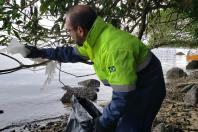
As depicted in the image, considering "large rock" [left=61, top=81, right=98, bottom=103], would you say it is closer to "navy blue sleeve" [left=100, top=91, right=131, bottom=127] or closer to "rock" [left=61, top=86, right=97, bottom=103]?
"rock" [left=61, top=86, right=97, bottom=103]

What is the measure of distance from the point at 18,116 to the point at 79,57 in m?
9.30

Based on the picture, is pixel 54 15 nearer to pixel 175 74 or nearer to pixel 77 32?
pixel 77 32

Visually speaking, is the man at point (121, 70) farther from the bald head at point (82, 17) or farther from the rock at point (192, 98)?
the rock at point (192, 98)

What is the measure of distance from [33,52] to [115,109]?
4.42 feet

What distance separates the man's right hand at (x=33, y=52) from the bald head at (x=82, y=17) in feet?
3.38

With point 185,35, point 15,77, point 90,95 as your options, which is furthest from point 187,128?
point 15,77

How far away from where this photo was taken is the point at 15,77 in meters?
25.4

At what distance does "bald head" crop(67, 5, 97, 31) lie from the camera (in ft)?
11.5

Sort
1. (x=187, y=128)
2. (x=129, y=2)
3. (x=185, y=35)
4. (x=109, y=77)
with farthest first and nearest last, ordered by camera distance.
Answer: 1. (x=185, y=35)
2. (x=187, y=128)
3. (x=129, y=2)
4. (x=109, y=77)

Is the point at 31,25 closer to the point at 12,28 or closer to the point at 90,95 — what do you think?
→ the point at 12,28

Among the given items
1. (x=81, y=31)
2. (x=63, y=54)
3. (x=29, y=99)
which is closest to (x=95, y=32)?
(x=81, y=31)

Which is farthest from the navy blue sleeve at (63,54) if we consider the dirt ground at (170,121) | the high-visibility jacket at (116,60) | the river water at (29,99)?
the river water at (29,99)

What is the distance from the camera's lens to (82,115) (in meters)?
4.00

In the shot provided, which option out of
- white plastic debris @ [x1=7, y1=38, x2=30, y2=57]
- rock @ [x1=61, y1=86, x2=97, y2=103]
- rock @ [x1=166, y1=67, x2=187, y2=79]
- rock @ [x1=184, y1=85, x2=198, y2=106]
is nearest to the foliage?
white plastic debris @ [x1=7, y1=38, x2=30, y2=57]
